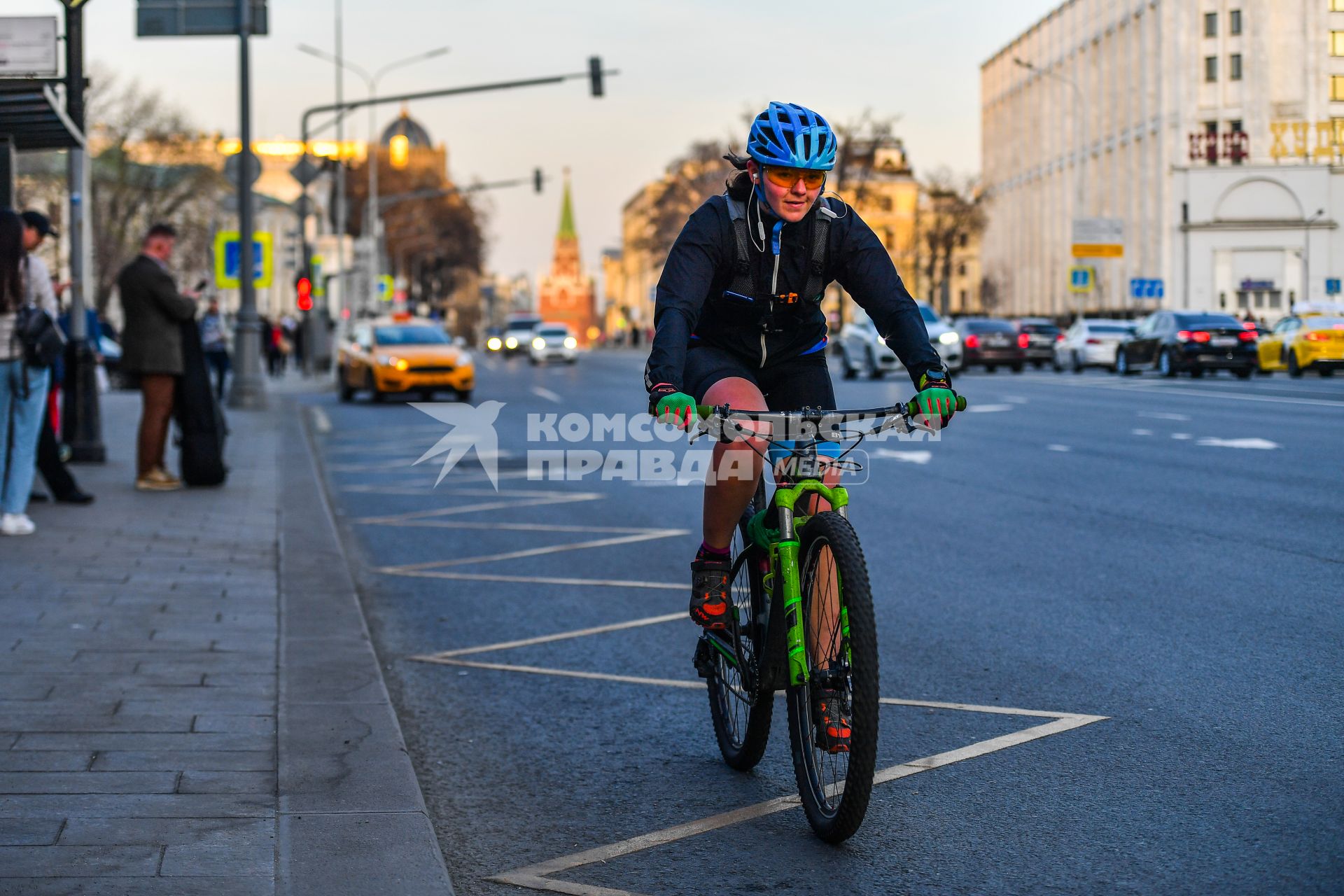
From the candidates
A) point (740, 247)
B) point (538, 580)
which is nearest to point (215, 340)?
point (538, 580)

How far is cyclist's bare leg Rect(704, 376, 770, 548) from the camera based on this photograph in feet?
15.2

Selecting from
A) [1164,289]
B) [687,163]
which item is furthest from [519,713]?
[687,163]

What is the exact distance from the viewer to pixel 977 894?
3801 millimetres

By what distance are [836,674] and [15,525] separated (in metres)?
6.90

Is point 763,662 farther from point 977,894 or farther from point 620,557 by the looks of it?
point 620,557

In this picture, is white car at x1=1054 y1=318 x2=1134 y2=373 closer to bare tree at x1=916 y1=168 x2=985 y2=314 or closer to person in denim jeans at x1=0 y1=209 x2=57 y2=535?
person in denim jeans at x1=0 y1=209 x2=57 y2=535

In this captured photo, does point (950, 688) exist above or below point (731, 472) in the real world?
below

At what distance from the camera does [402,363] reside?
2945 cm

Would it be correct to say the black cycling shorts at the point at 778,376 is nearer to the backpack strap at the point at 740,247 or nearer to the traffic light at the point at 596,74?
the backpack strap at the point at 740,247

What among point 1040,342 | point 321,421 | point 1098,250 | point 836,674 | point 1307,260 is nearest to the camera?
point 836,674

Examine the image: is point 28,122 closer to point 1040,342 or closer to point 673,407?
point 673,407

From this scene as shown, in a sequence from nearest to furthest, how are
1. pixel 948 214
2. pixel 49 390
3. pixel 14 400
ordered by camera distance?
pixel 14 400 → pixel 49 390 → pixel 948 214

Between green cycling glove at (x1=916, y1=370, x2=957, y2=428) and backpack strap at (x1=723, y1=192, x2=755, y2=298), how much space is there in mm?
563

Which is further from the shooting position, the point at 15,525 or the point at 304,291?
the point at 304,291
